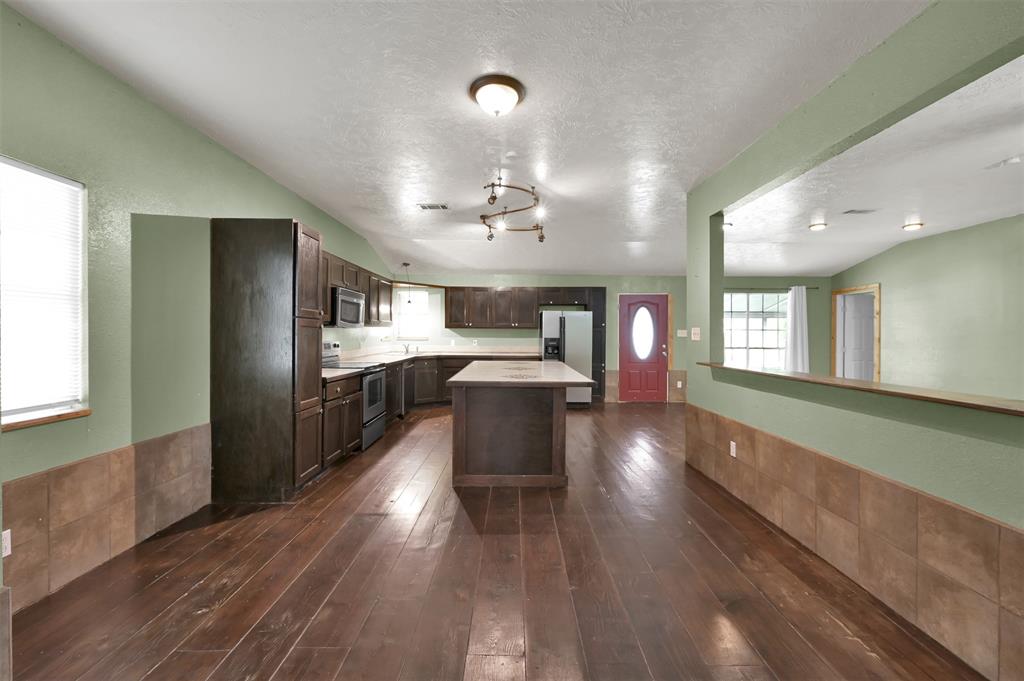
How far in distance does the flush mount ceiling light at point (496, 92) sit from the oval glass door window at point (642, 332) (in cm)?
574

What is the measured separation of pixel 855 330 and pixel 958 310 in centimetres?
219

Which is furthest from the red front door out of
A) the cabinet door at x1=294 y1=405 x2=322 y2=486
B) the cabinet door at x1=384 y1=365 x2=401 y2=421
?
the cabinet door at x1=294 y1=405 x2=322 y2=486

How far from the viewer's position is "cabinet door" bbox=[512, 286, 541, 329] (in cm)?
728

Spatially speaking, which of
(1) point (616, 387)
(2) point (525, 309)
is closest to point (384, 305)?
(2) point (525, 309)

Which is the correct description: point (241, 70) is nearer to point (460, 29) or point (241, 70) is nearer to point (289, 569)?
point (460, 29)

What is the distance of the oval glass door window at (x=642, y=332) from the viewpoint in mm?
7441

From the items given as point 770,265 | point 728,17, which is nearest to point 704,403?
point 728,17

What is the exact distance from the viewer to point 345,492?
3.13 meters

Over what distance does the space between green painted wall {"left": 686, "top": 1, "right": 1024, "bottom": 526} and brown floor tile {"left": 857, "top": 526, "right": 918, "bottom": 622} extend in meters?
0.32

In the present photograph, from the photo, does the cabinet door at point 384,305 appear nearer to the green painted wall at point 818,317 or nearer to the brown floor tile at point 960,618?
the brown floor tile at point 960,618

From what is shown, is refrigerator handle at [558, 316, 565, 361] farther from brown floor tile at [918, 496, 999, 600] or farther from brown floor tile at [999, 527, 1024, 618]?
brown floor tile at [999, 527, 1024, 618]

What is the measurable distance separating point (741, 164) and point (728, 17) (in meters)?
1.46

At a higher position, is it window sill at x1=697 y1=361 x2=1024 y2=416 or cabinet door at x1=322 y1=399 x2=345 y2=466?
window sill at x1=697 y1=361 x2=1024 y2=416

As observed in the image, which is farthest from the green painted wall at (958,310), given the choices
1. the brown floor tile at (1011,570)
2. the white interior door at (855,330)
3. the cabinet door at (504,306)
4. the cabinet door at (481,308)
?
the cabinet door at (481,308)
